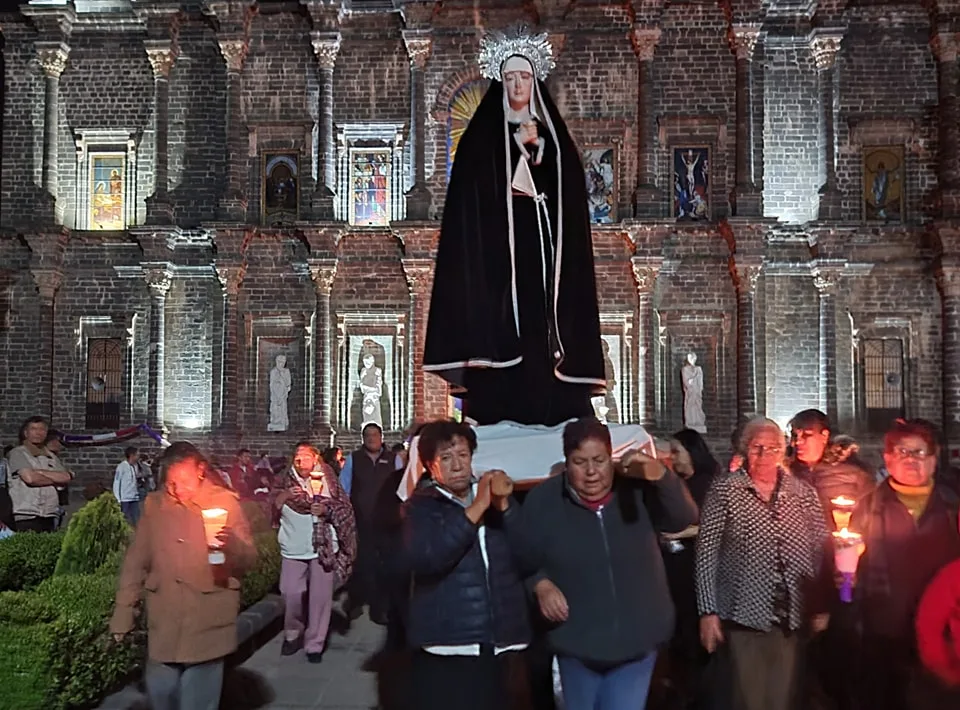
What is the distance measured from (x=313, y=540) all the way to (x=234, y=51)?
16.1 m

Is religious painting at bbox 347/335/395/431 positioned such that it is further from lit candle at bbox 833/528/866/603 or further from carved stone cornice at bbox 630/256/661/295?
lit candle at bbox 833/528/866/603

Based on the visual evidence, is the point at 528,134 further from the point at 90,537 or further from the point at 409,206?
the point at 409,206

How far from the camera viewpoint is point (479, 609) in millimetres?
3723

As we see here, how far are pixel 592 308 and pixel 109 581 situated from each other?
3881mm

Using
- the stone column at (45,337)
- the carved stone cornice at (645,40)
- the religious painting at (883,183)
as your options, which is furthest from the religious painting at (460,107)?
the stone column at (45,337)

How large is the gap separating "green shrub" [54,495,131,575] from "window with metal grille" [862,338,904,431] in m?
17.1

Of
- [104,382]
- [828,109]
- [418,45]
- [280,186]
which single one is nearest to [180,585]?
[418,45]

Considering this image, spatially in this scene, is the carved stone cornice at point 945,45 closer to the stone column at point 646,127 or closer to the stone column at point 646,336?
the stone column at point 646,127

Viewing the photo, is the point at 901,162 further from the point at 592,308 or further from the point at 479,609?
the point at 479,609

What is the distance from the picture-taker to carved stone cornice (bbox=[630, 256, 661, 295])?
20134mm

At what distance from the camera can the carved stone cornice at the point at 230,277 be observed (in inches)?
823

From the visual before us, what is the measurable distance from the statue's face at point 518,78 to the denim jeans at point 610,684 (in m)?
2.79

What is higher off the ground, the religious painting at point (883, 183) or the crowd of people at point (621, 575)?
the religious painting at point (883, 183)

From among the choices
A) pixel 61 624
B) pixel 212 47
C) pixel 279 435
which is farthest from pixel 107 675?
pixel 212 47
